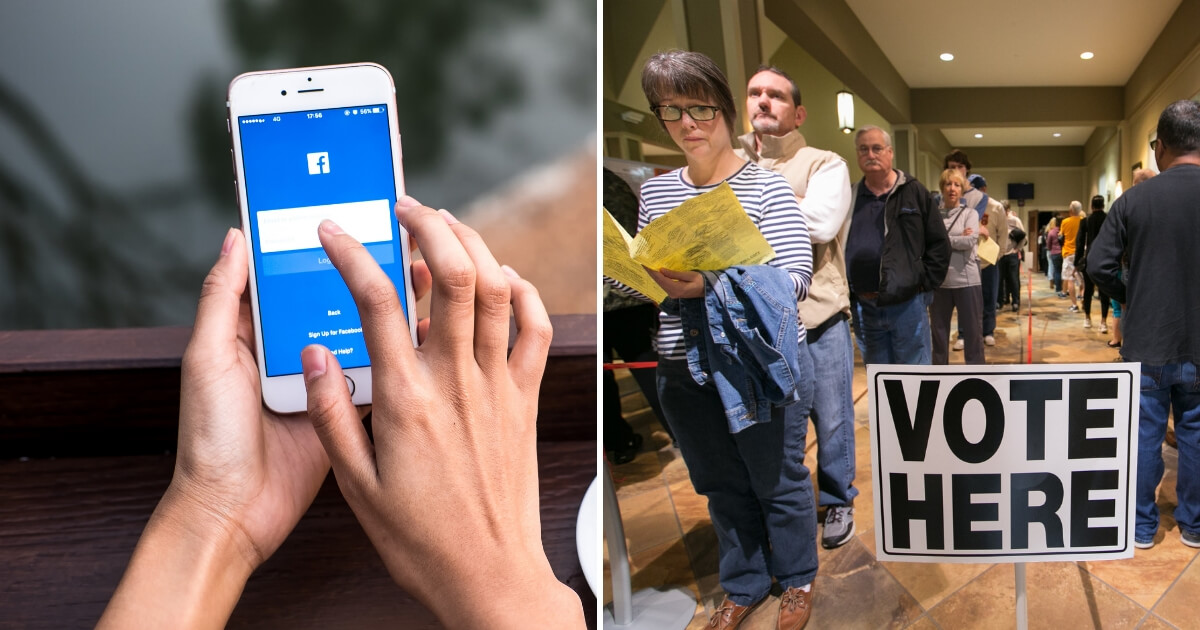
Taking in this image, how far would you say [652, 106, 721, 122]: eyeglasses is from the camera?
383 mm

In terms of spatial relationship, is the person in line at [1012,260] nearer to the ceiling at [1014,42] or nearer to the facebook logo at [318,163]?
the ceiling at [1014,42]

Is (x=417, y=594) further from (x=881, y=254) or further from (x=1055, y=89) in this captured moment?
(x=1055, y=89)

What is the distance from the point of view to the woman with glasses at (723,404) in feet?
1.22

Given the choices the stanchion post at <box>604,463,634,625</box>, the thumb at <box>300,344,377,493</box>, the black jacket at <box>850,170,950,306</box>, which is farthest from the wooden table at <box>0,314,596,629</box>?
the black jacket at <box>850,170,950,306</box>

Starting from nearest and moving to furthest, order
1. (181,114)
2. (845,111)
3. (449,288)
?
(449,288)
(845,111)
(181,114)

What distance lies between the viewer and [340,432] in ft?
0.99

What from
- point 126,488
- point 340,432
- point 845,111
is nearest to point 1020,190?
point 845,111

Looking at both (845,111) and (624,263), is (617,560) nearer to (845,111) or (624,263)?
(624,263)

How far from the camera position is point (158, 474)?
458mm

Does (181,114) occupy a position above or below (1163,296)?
above

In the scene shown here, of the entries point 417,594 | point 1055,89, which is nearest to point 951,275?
point 1055,89

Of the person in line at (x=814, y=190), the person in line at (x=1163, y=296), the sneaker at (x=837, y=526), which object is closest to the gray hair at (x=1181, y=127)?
the person in line at (x=1163, y=296)

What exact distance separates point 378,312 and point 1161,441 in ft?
1.73

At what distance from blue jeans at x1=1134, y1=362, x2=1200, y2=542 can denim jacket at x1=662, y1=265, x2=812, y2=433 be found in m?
0.23
